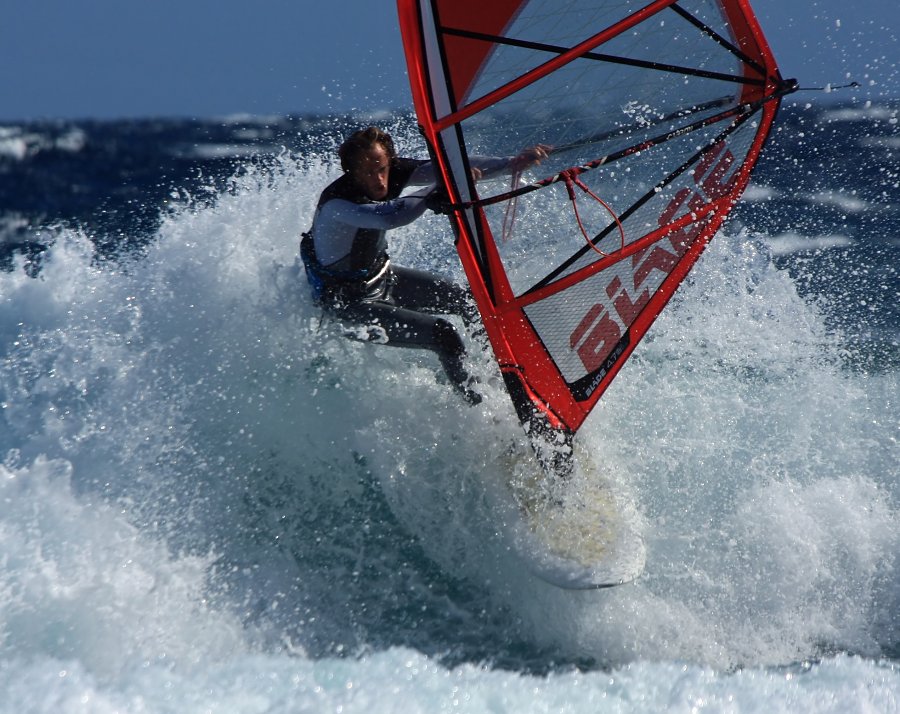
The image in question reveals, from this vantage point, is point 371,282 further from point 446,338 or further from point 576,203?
point 576,203

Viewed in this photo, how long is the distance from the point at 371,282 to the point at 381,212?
54 cm

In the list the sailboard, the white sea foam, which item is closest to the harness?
the sailboard

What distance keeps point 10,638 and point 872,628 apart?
11.5ft

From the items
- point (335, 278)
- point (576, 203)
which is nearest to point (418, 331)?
point (335, 278)

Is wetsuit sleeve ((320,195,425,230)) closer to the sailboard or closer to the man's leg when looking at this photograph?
the sailboard

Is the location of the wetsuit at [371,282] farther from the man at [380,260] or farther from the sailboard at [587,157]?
the sailboard at [587,157]

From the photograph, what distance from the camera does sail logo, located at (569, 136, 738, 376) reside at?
12.5 feet

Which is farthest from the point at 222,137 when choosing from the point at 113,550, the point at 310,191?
the point at 113,550

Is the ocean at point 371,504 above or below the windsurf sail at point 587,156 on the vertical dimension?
below

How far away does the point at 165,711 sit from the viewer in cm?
278

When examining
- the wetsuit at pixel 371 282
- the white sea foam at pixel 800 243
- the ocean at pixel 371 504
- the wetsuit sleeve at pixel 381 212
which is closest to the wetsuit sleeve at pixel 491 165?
the wetsuit sleeve at pixel 381 212

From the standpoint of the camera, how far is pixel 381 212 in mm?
3516

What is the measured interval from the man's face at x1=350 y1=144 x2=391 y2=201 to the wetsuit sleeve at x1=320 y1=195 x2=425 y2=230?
0.08m

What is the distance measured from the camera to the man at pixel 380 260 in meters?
3.54
